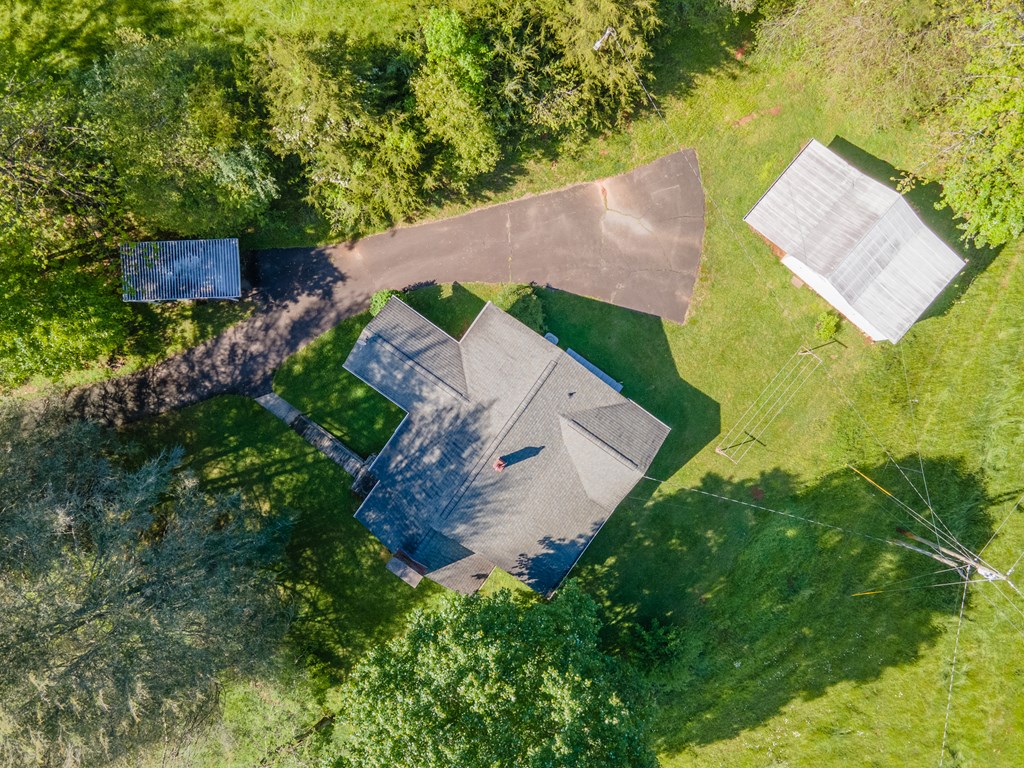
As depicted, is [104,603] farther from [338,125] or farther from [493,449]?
[338,125]

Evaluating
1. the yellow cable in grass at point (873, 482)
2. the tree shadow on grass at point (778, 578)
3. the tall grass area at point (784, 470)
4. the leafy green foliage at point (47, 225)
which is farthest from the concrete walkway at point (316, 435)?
the yellow cable in grass at point (873, 482)

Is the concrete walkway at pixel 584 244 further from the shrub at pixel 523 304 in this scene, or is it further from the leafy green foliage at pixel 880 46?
the leafy green foliage at pixel 880 46

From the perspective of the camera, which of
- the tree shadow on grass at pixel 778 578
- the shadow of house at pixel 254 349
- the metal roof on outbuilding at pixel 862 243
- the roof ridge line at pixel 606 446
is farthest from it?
the shadow of house at pixel 254 349

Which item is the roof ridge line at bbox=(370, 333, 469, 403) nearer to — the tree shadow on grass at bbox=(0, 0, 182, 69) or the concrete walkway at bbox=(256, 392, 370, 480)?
the concrete walkway at bbox=(256, 392, 370, 480)

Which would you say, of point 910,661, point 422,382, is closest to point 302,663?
point 422,382

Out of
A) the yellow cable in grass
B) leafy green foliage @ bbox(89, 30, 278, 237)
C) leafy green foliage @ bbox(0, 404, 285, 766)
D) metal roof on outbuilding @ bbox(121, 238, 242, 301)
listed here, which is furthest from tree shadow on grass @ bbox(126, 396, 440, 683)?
the yellow cable in grass

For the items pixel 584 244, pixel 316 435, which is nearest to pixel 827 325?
pixel 584 244
